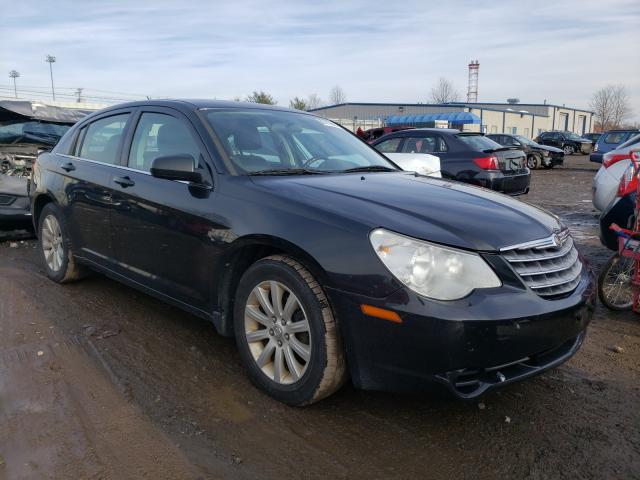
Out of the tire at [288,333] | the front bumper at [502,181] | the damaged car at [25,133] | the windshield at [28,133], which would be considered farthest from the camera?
the front bumper at [502,181]

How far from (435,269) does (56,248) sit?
398 cm

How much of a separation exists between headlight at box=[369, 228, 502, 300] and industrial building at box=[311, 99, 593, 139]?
3627cm

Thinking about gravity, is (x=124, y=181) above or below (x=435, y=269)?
above

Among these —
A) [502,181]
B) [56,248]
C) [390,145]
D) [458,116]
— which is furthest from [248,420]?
[458,116]

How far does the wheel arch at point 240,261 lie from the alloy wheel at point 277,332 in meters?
0.18

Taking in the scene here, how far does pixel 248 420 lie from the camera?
2.80 m

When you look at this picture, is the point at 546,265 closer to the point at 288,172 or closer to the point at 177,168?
the point at 288,172

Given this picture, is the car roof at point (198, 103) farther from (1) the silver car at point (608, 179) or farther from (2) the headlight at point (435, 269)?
(1) the silver car at point (608, 179)

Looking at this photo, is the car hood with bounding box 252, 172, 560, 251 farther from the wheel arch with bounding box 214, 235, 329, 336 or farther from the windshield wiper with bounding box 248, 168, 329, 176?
the wheel arch with bounding box 214, 235, 329, 336

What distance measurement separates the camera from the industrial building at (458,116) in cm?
4231

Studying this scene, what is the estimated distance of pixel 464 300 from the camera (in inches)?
93.1

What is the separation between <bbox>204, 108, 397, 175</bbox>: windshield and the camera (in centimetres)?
344

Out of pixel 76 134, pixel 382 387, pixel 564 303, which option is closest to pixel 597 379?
pixel 564 303

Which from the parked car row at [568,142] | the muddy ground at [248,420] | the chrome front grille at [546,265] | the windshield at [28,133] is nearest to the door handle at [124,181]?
the muddy ground at [248,420]
